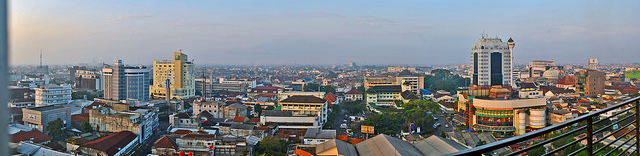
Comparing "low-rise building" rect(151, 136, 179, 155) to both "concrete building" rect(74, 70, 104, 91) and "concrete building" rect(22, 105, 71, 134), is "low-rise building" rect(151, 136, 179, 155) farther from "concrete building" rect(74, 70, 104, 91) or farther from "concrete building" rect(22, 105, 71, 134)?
"concrete building" rect(74, 70, 104, 91)

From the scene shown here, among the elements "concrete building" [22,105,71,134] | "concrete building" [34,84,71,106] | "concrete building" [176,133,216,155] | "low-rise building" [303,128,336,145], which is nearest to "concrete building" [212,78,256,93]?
"concrete building" [34,84,71,106]

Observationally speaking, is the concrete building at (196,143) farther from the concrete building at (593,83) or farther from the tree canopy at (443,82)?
the tree canopy at (443,82)

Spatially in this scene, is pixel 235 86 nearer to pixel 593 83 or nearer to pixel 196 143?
pixel 196 143

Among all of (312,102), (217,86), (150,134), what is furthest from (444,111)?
(217,86)

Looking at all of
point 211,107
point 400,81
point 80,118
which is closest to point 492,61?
point 400,81

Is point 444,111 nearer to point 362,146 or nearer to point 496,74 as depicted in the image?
point 496,74

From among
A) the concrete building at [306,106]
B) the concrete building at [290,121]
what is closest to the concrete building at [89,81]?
→ the concrete building at [306,106]
